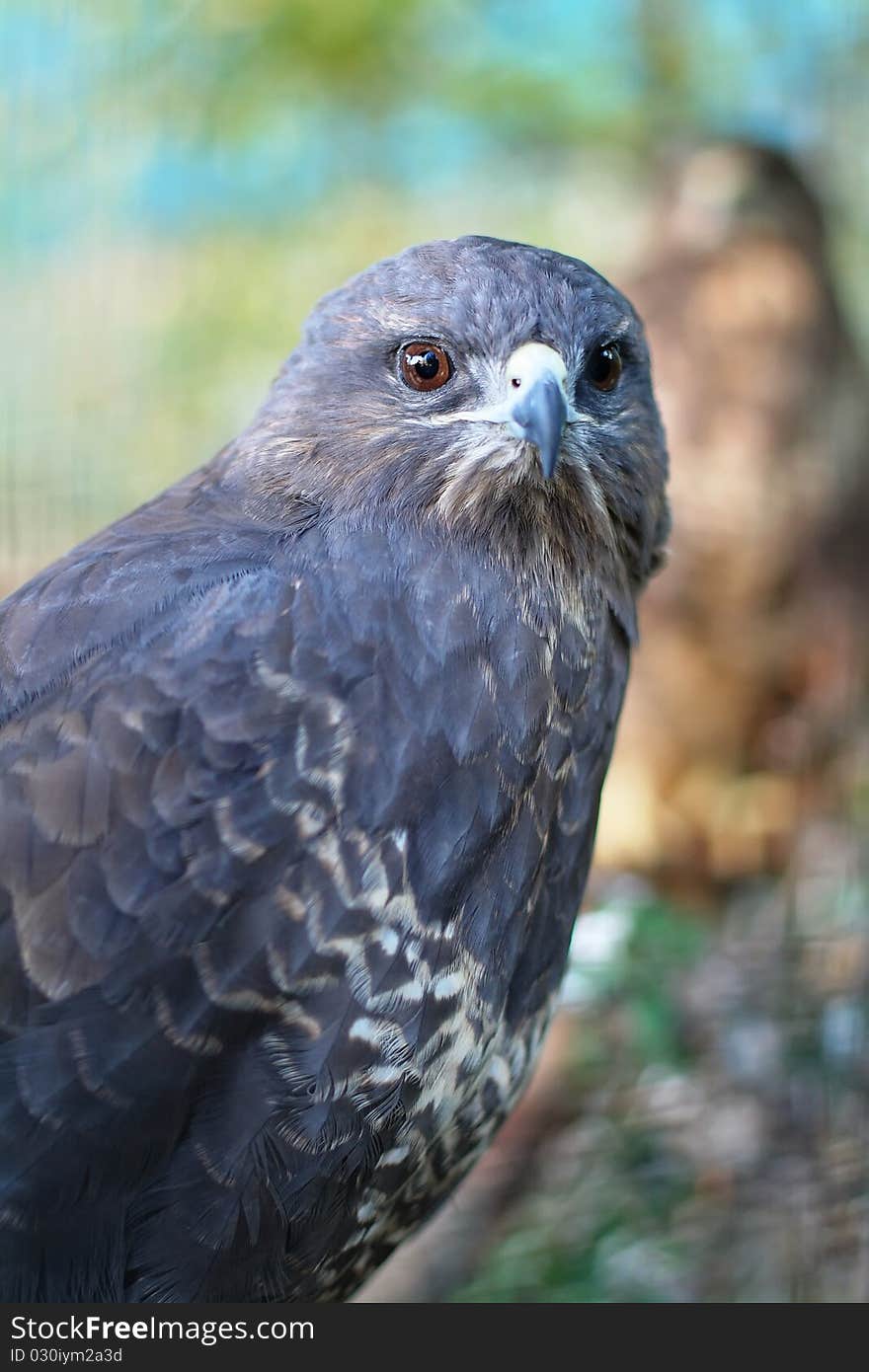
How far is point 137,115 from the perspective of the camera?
16.3 feet

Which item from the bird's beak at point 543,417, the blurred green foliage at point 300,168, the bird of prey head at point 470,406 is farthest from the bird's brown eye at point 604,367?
the blurred green foliage at point 300,168

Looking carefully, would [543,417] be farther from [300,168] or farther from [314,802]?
[300,168]

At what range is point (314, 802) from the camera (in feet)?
7.25

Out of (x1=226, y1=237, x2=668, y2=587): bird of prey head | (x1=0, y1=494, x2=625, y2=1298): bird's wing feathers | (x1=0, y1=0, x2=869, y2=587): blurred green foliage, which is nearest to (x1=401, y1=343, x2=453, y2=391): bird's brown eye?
(x1=226, y1=237, x2=668, y2=587): bird of prey head

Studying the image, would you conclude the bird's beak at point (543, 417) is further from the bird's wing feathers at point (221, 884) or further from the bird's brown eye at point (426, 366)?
the bird's wing feathers at point (221, 884)

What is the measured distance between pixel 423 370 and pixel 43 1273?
152 centimetres

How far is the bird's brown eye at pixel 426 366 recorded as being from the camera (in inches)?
96.8

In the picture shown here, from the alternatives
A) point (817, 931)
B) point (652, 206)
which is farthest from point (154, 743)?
point (652, 206)

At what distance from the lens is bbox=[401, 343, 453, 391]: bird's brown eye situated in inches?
96.8

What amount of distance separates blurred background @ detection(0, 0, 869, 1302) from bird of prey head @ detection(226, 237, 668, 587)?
43.8 inches

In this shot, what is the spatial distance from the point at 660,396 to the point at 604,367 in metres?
3.61

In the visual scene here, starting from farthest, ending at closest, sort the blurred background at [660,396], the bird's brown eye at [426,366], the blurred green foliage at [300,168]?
the blurred green foliage at [300,168], the blurred background at [660,396], the bird's brown eye at [426,366]

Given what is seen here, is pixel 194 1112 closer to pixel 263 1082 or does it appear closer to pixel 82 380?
pixel 263 1082

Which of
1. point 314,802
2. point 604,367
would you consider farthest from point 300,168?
point 314,802
